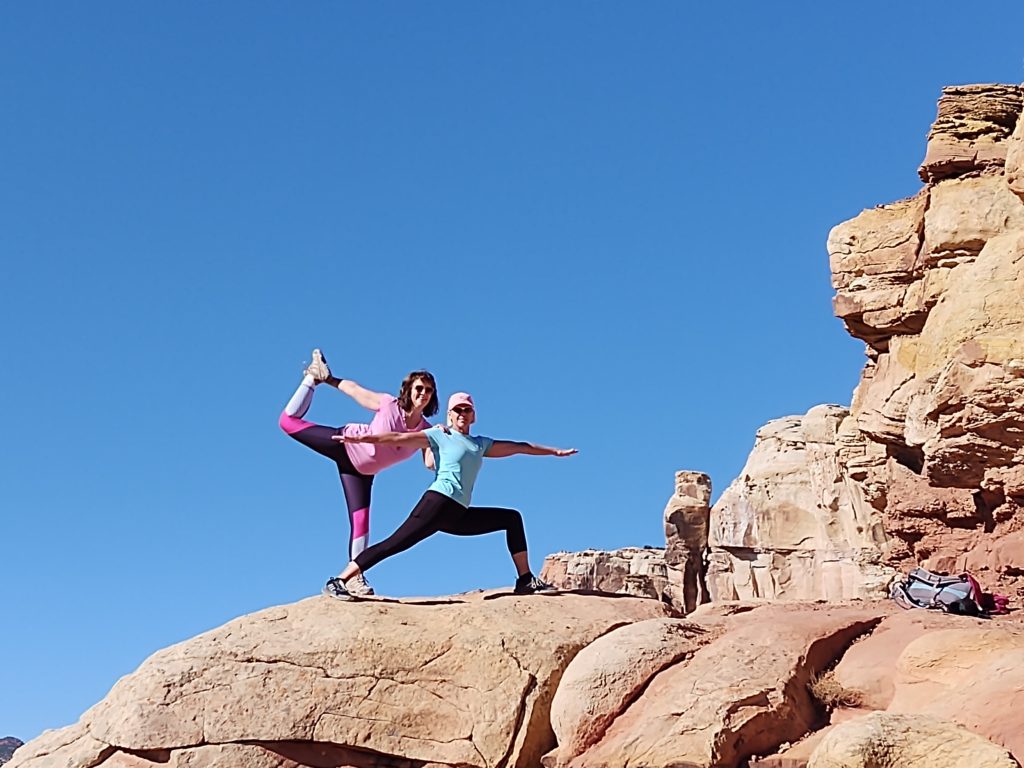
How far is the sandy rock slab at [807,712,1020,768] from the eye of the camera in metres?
6.56

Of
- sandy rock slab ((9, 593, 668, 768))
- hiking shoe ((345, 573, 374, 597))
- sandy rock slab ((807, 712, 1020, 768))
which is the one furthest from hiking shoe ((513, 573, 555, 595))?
sandy rock slab ((807, 712, 1020, 768))

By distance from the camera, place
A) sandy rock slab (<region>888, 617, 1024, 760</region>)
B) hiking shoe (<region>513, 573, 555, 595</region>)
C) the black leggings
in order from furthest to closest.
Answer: hiking shoe (<region>513, 573, 555, 595</region>) → the black leggings → sandy rock slab (<region>888, 617, 1024, 760</region>)

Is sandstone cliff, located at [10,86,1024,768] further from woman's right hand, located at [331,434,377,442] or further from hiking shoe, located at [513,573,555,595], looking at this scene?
woman's right hand, located at [331,434,377,442]

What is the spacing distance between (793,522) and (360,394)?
2689cm

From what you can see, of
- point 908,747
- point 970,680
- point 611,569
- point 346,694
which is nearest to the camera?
point 908,747

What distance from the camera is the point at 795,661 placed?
26.4 ft

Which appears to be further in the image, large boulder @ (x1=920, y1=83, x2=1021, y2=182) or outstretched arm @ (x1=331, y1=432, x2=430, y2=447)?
large boulder @ (x1=920, y1=83, x2=1021, y2=182)

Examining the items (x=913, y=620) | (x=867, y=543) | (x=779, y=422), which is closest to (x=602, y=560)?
(x=779, y=422)

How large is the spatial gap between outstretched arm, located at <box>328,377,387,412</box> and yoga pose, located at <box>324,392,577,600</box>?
51 cm

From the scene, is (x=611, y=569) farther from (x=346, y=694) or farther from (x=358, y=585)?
(x=346, y=694)

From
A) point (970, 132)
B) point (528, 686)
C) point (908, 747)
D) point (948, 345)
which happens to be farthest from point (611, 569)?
point (908, 747)

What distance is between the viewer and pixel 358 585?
32.3ft

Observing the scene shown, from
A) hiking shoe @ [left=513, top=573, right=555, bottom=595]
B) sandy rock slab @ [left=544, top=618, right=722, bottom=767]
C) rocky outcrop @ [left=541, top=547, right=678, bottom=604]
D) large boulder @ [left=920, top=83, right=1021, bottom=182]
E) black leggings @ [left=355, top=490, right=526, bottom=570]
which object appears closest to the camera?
sandy rock slab @ [left=544, top=618, right=722, bottom=767]

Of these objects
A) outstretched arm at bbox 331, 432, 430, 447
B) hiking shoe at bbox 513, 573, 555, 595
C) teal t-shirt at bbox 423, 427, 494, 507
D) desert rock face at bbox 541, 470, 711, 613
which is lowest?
hiking shoe at bbox 513, 573, 555, 595
